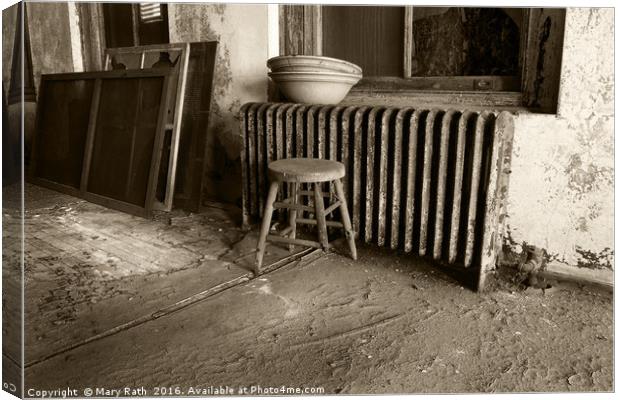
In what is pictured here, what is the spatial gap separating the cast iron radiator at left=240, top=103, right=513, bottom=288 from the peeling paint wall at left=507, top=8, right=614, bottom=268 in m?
0.16

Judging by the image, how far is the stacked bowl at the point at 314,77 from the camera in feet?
8.58

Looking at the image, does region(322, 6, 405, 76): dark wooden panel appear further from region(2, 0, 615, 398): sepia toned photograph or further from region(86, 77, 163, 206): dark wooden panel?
region(86, 77, 163, 206): dark wooden panel

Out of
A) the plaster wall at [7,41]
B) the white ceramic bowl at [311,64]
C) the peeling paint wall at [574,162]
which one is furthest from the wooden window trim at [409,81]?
the plaster wall at [7,41]

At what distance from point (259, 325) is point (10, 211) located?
971 millimetres

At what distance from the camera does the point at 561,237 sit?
230 cm

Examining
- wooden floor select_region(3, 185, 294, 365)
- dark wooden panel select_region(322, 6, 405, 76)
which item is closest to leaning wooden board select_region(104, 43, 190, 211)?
wooden floor select_region(3, 185, 294, 365)

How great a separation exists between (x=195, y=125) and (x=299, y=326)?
1.93 metres

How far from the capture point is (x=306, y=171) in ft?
7.47

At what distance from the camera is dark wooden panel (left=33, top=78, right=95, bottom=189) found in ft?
12.5

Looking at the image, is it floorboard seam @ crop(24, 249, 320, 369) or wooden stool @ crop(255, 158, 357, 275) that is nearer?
floorboard seam @ crop(24, 249, 320, 369)

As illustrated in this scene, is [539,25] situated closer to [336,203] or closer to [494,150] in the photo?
[494,150]

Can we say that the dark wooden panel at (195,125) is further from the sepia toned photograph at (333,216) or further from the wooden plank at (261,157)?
the wooden plank at (261,157)

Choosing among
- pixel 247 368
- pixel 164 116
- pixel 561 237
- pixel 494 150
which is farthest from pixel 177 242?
pixel 561 237

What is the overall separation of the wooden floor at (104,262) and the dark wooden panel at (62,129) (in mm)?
400
